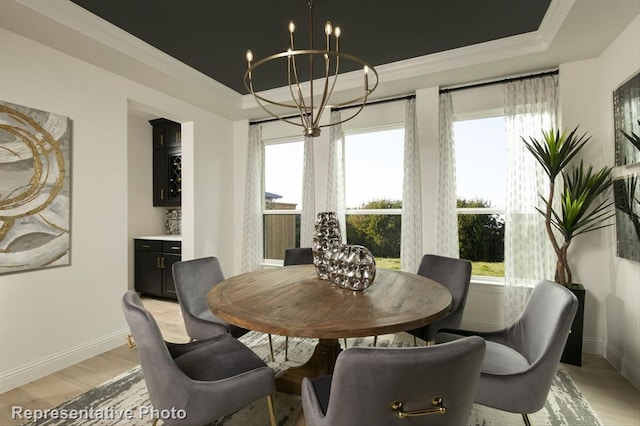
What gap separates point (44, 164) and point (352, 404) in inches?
114

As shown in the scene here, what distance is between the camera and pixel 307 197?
4.11 m

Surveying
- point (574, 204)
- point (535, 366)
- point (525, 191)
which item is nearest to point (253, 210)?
point (525, 191)

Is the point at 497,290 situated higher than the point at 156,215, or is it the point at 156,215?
the point at 156,215

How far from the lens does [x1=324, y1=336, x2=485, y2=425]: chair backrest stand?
88 cm

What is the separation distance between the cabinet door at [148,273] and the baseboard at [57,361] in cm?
149

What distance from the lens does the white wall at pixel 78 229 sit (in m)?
2.36

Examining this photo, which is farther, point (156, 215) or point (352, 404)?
point (156, 215)

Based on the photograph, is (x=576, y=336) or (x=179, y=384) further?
(x=576, y=336)

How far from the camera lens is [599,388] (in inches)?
89.7

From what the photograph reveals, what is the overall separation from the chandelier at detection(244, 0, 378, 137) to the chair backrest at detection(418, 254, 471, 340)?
52.5 inches

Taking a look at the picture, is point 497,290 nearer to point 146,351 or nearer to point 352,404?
point 352,404

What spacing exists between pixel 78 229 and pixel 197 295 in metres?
1.31

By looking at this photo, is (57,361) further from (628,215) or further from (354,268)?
(628,215)

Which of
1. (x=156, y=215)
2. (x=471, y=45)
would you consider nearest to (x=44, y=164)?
(x=156, y=215)
